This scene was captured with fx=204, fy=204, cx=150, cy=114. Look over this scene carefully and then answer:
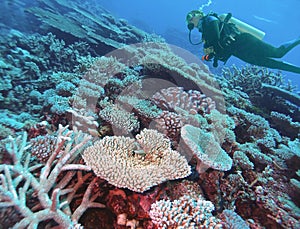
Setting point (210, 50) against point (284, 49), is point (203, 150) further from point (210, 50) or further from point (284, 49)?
point (284, 49)

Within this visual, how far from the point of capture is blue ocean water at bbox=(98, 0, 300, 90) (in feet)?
107

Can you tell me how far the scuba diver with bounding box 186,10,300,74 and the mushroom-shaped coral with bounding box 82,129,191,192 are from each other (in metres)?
3.31

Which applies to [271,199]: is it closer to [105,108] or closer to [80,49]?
[105,108]

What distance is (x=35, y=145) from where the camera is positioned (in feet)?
8.15

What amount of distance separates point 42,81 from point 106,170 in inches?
144

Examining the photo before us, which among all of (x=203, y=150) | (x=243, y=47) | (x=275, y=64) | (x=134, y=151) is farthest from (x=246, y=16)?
(x=134, y=151)

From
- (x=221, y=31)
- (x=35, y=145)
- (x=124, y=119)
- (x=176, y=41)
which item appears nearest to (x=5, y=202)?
(x=35, y=145)

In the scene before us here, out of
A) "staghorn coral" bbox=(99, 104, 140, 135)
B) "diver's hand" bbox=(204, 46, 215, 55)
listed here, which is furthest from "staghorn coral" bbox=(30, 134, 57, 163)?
"diver's hand" bbox=(204, 46, 215, 55)

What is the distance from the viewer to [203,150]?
2.86 m

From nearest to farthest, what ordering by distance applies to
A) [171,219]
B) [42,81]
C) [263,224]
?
[171,219] → [263,224] → [42,81]

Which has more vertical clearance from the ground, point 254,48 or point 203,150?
point 254,48

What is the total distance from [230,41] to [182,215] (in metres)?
4.86

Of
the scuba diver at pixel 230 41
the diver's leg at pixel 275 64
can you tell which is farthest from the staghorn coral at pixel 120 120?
the diver's leg at pixel 275 64

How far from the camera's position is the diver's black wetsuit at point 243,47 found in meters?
5.10
